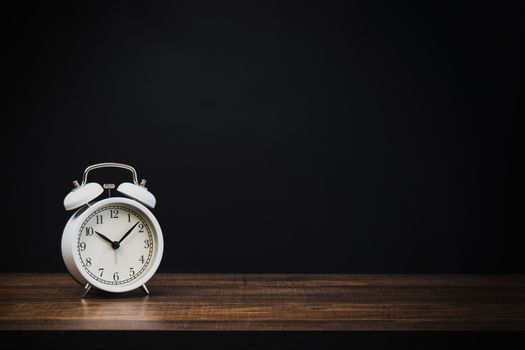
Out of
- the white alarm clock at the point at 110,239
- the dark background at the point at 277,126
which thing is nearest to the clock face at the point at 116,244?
the white alarm clock at the point at 110,239

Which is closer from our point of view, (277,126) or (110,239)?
(110,239)

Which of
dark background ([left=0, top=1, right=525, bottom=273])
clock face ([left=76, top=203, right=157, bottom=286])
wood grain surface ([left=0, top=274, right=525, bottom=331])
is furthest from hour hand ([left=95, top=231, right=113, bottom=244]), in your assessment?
dark background ([left=0, top=1, right=525, bottom=273])

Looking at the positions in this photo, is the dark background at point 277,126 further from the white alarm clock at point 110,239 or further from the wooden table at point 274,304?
the white alarm clock at point 110,239

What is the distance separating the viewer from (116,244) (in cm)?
200

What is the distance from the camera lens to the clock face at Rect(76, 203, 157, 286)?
6.49 feet

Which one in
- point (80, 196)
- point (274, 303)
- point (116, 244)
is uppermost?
point (80, 196)

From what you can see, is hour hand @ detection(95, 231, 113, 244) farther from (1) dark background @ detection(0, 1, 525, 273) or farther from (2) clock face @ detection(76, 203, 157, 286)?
(1) dark background @ detection(0, 1, 525, 273)

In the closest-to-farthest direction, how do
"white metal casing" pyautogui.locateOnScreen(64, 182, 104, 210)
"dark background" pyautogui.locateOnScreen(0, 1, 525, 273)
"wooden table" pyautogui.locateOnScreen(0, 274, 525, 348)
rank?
1. "wooden table" pyautogui.locateOnScreen(0, 274, 525, 348)
2. "white metal casing" pyautogui.locateOnScreen(64, 182, 104, 210)
3. "dark background" pyautogui.locateOnScreen(0, 1, 525, 273)

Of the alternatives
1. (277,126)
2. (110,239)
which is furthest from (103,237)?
(277,126)

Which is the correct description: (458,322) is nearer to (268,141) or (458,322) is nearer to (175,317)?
(175,317)

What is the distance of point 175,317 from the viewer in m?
1.75

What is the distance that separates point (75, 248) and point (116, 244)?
105mm

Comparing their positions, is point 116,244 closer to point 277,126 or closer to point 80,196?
point 80,196

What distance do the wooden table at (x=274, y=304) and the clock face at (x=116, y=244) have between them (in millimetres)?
70
